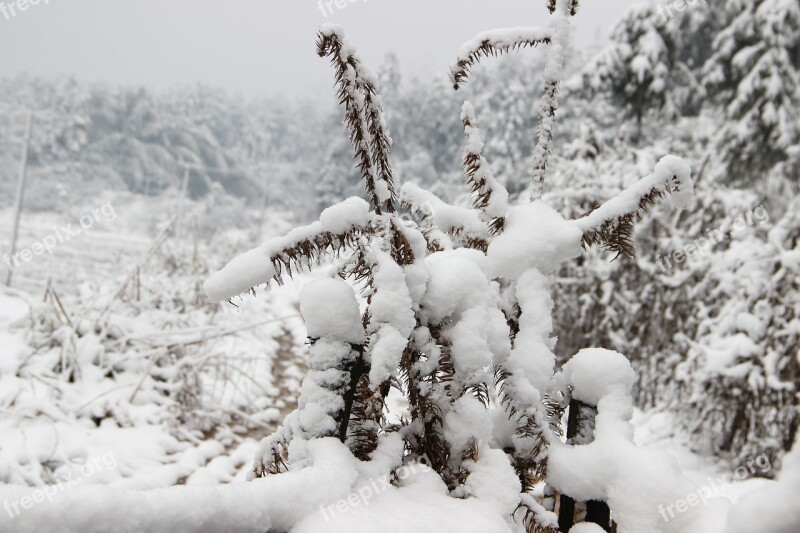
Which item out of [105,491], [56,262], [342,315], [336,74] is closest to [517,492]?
[342,315]

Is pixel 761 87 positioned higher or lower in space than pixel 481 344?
higher

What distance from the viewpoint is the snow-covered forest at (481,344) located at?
3.01ft

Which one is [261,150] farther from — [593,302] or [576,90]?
[593,302]

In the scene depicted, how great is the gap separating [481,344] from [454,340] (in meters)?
0.06

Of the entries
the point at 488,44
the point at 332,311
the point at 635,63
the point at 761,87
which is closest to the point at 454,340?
the point at 332,311

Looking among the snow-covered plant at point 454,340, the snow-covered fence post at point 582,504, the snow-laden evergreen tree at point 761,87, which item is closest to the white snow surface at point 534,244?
the snow-covered plant at point 454,340

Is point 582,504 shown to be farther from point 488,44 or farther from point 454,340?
point 488,44

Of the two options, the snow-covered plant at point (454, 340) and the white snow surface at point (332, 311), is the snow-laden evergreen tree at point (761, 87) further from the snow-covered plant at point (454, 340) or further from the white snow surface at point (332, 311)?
the white snow surface at point (332, 311)

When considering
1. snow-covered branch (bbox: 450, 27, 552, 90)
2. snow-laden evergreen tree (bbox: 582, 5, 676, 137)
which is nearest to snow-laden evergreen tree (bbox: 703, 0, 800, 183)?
snow-laden evergreen tree (bbox: 582, 5, 676, 137)

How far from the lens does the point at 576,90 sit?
9.07 meters

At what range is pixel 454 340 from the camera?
1003mm

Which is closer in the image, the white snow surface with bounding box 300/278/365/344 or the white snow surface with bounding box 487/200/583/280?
the white snow surface with bounding box 300/278/365/344

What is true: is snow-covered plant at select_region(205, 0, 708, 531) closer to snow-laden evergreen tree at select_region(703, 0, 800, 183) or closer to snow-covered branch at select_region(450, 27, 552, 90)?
snow-covered branch at select_region(450, 27, 552, 90)

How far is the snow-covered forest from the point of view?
3.01ft
